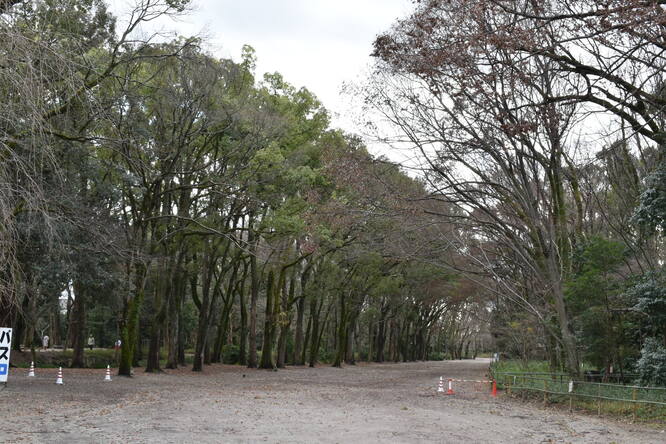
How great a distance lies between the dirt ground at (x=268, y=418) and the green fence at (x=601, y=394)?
25.0 inches

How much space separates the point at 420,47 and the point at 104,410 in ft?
33.5

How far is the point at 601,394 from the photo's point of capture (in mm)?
16844

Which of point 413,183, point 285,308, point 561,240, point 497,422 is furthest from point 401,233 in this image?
point 285,308

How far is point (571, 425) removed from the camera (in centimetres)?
1455

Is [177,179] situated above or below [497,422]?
above

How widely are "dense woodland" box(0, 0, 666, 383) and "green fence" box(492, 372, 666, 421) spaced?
3.19 ft

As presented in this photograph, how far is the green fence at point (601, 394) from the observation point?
15.1 meters

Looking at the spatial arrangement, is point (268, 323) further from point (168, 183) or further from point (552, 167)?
point (552, 167)

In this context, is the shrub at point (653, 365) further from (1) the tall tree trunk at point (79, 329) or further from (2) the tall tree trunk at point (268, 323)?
(2) the tall tree trunk at point (268, 323)

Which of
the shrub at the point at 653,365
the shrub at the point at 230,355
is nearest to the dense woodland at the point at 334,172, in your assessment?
the shrub at the point at 653,365

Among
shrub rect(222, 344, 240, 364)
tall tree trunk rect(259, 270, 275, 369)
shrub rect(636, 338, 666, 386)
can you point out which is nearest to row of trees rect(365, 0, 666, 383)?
shrub rect(636, 338, 666, 386)

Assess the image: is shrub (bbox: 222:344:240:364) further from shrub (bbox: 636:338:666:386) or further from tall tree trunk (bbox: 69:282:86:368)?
shrub (bbox: 636:338:666:386)

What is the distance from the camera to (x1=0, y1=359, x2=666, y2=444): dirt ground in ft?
36.0

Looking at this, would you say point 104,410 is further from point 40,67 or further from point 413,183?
point 413,183
